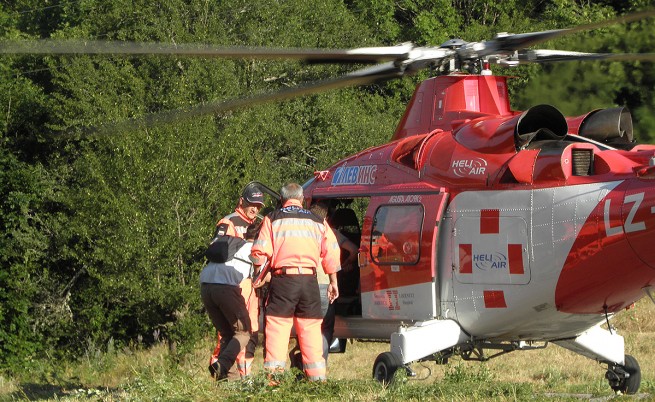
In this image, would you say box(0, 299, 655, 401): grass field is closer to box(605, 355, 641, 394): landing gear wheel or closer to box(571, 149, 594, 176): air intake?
box(605, 355, 641, 394): landing gear wheel

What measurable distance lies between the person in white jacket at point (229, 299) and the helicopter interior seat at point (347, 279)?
3.41 feet

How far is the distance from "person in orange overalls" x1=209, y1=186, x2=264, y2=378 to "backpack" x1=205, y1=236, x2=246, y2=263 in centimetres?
9

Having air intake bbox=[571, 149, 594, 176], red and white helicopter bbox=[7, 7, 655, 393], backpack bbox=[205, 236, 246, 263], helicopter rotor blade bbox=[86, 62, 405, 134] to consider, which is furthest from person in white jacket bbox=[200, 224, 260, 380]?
air intake bbox=[571, 149, 594, 176]

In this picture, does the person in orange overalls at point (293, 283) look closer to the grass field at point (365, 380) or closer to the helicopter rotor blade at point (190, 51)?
the grass field at point (365, 380)

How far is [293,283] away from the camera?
9883 millimetres

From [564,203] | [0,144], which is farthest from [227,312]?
[0,144]

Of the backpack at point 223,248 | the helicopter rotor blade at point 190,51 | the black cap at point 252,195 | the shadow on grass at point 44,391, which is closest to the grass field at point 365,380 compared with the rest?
the shadow on grass at point 44,391

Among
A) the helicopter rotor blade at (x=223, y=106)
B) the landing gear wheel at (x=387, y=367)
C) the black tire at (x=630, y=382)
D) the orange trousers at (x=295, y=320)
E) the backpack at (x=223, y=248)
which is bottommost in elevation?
the black tire at (x=630, y=382)

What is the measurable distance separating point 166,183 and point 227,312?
9163mm

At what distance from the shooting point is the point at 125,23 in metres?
27.5

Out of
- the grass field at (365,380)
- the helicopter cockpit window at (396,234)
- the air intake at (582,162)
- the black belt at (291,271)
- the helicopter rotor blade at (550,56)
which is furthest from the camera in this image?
the helicopter rotor blade at (550,56)

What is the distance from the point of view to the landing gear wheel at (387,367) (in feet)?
32.6

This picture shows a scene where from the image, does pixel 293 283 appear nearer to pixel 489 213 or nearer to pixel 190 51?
pixel 489 213

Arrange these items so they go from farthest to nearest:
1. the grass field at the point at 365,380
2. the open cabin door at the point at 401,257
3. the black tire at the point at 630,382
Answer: the black tire at the point at 630,382 < the open cabin door at the point at 401,257 < the grass field at the point at 365,380
